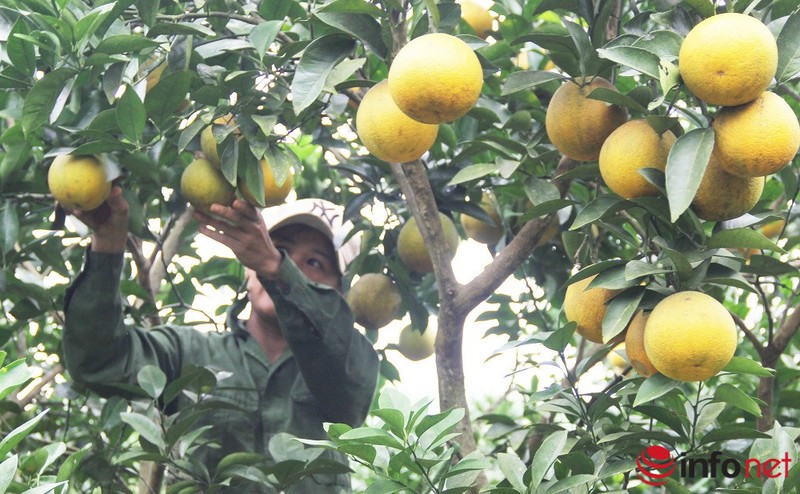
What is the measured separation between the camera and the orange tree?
152cm

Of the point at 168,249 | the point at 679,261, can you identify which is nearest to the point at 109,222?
the point at 168,249

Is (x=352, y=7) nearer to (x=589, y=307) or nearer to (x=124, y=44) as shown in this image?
(x=124, y=44)

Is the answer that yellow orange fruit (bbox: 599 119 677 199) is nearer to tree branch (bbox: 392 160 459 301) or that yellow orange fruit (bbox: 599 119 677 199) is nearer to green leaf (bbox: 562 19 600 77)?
green leaf (bbox: 562 19 600 77)

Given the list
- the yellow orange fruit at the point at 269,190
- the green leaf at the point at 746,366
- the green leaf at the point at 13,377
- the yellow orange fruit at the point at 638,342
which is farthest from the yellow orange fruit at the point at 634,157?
the green leaf at the point at 13,377

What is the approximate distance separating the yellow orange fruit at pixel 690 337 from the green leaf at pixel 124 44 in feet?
3.40

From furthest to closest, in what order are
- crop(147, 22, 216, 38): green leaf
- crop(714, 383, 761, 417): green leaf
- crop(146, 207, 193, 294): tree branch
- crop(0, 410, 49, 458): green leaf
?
1. crop(146, 207, 193, 294): tree branch
2. crop(147, 22, 216, 38): green leaf
3. crop(714, 383, 761, 417): green leaf
4. crop(0, 410, 49, 458): green leaf

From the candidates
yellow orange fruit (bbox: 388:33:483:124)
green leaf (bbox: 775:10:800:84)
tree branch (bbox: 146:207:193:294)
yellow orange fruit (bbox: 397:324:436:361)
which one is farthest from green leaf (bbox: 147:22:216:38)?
yellow orange fruit (bbox: 397:324:436:361)

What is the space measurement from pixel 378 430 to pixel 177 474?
113cm

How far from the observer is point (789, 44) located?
1.57 metres

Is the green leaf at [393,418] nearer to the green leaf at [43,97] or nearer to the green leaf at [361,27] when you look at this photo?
the green leaf at [361,27]

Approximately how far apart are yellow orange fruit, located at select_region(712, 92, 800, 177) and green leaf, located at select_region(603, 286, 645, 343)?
0.25 metres

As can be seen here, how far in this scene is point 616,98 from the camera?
160cm

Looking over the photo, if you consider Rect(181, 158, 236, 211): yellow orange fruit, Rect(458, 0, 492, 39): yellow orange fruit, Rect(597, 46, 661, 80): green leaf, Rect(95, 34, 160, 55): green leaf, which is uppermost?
Rect(458, 0, 492, 39): yellow orange fruit

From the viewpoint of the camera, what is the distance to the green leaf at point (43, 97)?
1.84 m
